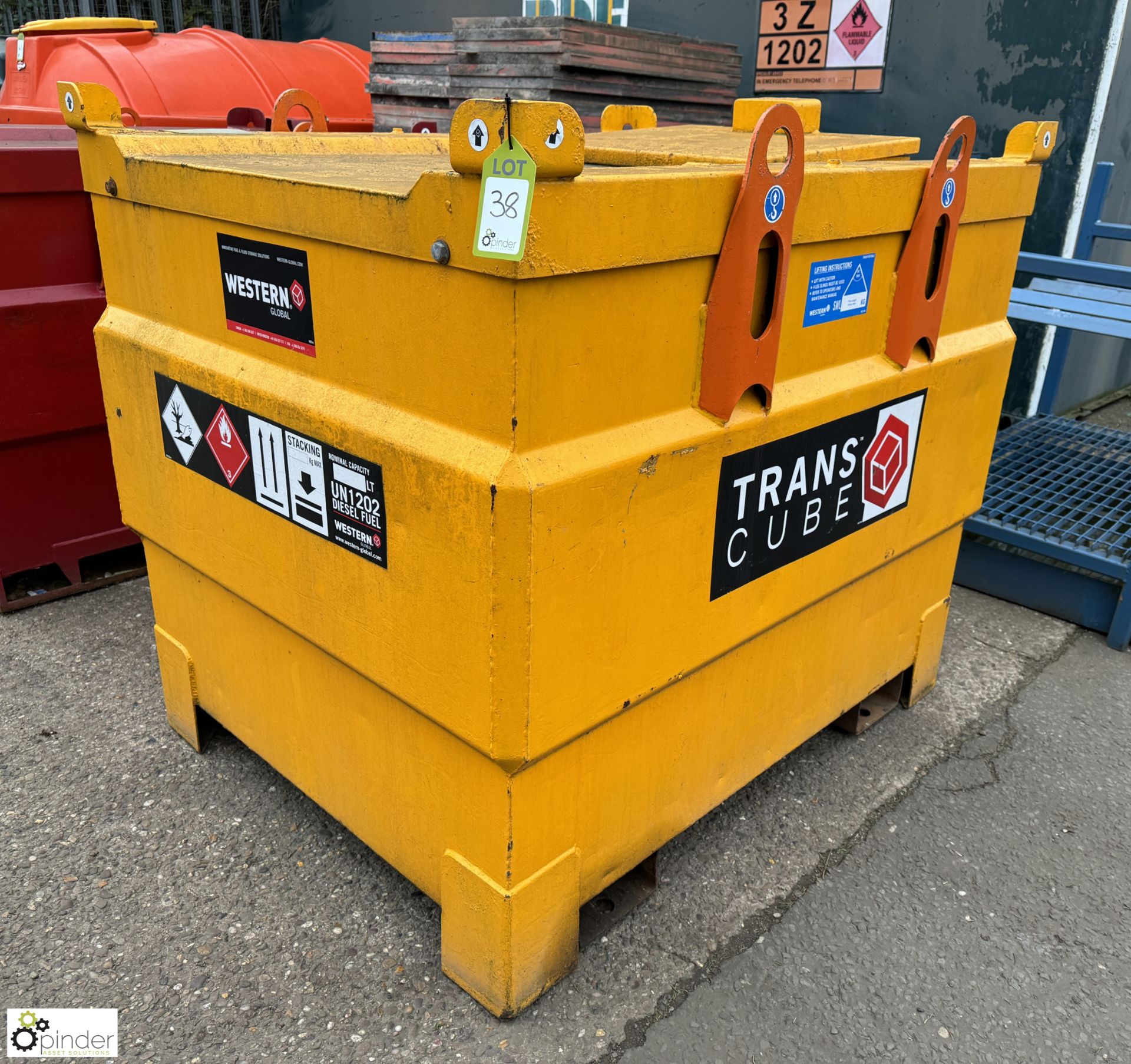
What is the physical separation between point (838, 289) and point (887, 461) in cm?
47

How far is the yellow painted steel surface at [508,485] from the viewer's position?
140 cm

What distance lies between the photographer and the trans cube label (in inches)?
70.2

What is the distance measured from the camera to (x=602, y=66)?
432cm

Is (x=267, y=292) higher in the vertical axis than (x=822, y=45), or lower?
lower

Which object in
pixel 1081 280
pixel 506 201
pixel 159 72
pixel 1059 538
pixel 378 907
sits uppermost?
pixel 159 72

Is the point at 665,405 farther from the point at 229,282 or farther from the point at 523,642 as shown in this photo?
the point at 229,282

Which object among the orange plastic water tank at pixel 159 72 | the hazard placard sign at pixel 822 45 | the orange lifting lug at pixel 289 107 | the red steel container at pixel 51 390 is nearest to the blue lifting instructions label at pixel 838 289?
the orange lifting lug at pixel 289 107

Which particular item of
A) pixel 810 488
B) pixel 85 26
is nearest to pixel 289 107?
pixel 810 488

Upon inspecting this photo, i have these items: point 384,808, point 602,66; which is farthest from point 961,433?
point 602,66

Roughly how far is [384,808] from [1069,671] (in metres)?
2.32

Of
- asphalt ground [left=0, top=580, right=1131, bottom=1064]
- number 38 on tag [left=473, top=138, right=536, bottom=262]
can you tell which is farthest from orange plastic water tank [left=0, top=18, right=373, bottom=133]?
number 38 on tag [left=473, top=138, right=536, bottom=262]

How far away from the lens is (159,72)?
5.42m

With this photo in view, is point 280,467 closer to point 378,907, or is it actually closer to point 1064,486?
point 378,907

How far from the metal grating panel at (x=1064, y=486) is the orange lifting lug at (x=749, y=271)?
215 centimetres
